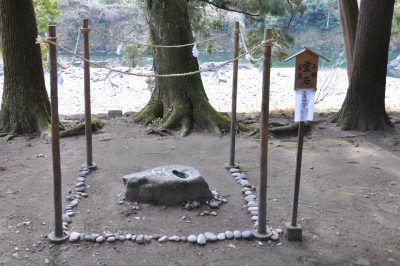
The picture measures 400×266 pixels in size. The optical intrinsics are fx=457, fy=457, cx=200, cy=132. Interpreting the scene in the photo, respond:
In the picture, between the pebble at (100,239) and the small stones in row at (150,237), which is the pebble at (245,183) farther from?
the pebble at (100,239)

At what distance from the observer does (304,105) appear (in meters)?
3.11

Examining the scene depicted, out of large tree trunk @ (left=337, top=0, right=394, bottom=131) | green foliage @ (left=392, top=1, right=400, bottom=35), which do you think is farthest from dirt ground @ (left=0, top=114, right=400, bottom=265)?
green foliage @ (left=392, top=1, right=400, bottom=35)

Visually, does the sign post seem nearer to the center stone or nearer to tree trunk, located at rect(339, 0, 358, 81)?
the center stone

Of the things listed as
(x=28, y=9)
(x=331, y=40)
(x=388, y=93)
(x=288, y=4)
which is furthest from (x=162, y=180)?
(x=331, y=40)

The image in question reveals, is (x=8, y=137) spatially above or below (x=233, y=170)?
above

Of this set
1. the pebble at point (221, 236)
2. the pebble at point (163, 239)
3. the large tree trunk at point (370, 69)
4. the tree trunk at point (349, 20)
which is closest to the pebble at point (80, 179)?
the pebble at point (163, 239)

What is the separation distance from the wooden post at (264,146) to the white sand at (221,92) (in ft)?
31.2

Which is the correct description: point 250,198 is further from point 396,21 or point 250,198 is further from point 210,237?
point 396,21

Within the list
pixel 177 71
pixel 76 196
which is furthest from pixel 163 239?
pixel 177 71

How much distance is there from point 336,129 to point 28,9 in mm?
4552

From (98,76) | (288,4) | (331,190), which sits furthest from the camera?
Answer: (98,76)

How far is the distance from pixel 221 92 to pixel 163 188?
13.6 m

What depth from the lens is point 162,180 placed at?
3.80 meters

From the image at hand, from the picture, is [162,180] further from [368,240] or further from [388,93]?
[388,93]
